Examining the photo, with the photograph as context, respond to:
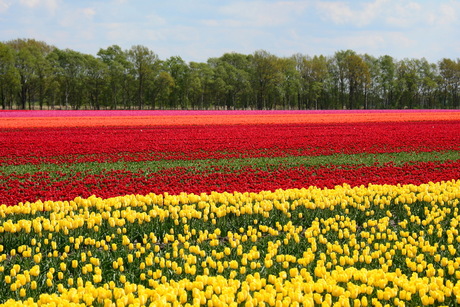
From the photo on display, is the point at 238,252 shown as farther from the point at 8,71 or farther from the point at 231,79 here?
the point at 231,79

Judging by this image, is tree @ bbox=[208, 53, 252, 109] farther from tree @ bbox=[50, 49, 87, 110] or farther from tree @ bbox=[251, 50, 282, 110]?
tree @ bbox=[50, 49, 87, 110]

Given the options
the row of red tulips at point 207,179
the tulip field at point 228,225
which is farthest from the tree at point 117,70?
the row of red tulips at point 207,179

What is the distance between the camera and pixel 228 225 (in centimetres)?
740

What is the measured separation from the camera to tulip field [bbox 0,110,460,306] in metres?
4.61

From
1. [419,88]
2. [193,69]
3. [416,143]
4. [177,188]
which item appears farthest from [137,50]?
[177,188]

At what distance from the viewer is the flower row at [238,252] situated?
4441mm

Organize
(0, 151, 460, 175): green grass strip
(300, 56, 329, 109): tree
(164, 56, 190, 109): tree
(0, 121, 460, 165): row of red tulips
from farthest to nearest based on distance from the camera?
(300, 56, 329, 109): tree → (164, 56, 190, 109): tree → (0, 121, 460, 165): row of red tulips → (0, 151, 460, 175): green grass strip

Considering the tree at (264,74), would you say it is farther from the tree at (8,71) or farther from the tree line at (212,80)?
the tree at (8,71)

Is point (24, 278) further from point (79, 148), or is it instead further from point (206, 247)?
point (79, 148)

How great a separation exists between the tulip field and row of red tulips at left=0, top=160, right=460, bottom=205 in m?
0.06

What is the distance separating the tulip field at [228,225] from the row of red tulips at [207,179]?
0.06 m

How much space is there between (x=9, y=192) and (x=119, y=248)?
506 centimetres

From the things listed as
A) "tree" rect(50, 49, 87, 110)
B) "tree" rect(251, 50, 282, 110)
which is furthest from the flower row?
"tree" rect(251, 50, 282, 110)

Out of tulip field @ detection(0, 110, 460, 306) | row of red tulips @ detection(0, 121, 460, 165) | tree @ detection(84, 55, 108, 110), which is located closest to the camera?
tulip field @ detection(0, 110, 460, 306)
